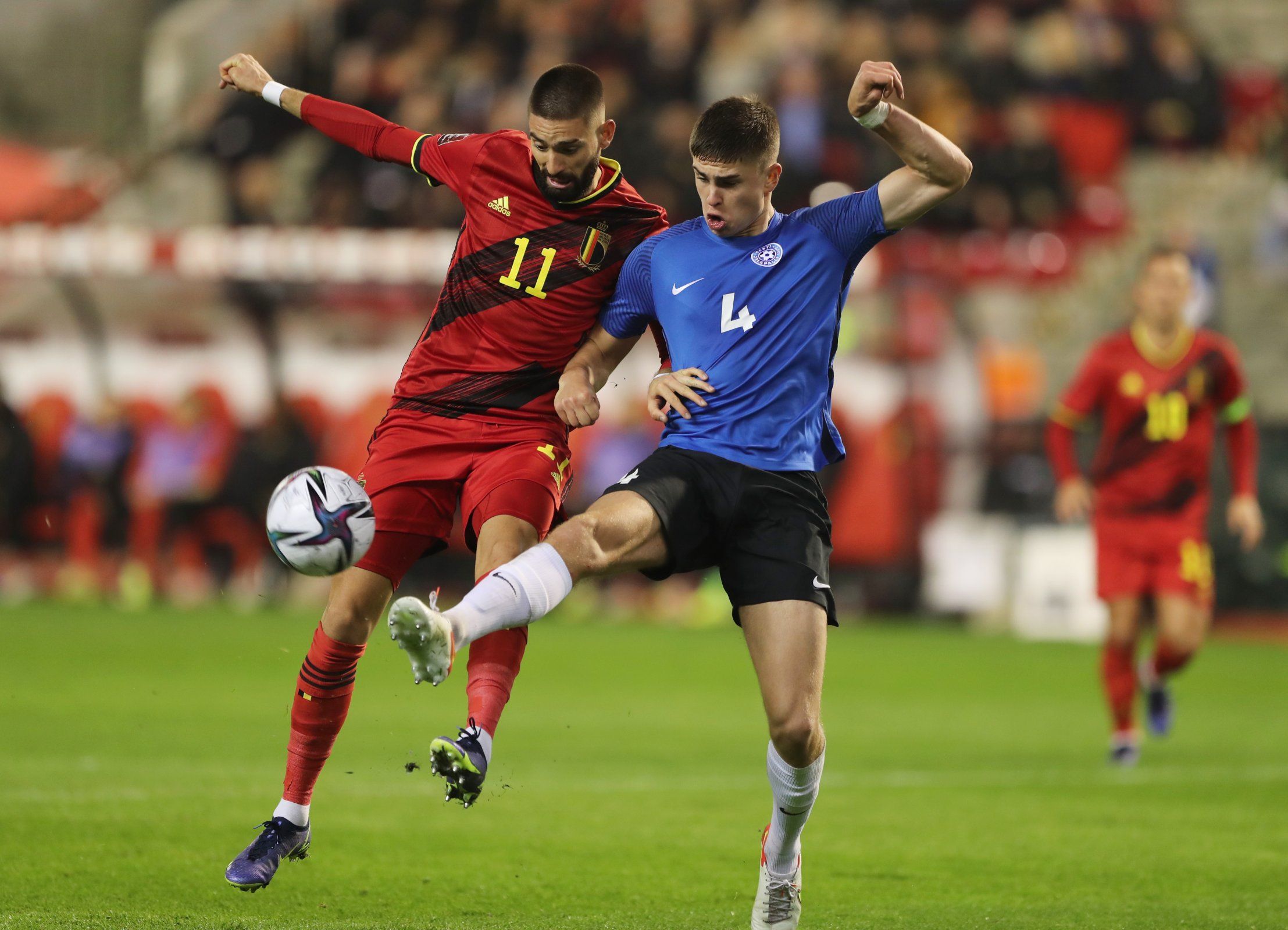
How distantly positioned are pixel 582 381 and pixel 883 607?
39.7ft

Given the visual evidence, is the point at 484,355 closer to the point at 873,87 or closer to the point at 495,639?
the point at 495,639

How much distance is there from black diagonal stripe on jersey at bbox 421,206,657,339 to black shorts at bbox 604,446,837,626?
35.5 inches

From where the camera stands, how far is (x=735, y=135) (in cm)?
507

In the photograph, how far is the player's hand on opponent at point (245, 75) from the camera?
19.6ft

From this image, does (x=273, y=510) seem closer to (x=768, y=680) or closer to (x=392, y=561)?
(x=392, y=561)

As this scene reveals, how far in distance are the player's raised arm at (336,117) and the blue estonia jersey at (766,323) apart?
1203 mm

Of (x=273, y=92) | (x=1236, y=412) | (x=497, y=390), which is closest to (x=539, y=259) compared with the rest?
(x=497, y=390)

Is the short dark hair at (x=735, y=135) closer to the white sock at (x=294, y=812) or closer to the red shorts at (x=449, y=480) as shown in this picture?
the red shorts at (x=449, y=480)

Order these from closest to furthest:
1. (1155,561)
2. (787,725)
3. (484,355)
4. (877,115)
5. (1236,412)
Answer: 1. (877,115)
2. (787,725)
3. (484,355)
4. (1155,561)
5. (1236,412)

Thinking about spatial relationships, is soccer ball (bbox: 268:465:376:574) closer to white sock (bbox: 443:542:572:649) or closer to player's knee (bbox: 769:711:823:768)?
white sock (bbox: 443:542:572:649)

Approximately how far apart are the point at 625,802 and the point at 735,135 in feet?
11.6

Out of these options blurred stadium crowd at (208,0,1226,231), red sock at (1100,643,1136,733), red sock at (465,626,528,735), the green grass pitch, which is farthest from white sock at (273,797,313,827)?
blurred stadium crowd at (208,0,1226,231)

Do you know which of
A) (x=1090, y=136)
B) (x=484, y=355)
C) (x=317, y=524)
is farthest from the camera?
(x=1090, y=136)

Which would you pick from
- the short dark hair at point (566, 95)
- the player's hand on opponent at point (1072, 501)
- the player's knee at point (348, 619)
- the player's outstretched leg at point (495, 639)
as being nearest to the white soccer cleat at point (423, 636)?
the player's outstretched leg at point (495, 639)
